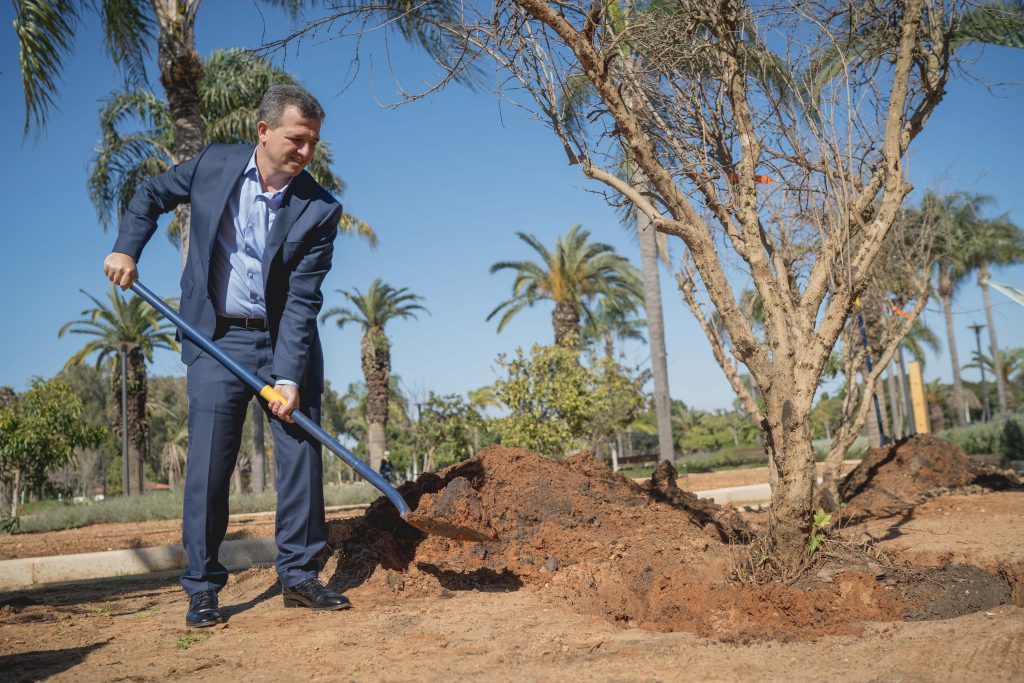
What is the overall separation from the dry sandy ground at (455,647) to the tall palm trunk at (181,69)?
918 centimetres

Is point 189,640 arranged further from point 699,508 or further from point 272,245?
point 699,508

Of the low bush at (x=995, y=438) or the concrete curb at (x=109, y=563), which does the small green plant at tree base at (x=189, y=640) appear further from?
the low bush at (x=995, y=438)

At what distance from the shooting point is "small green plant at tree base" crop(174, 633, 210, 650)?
271 centimetres

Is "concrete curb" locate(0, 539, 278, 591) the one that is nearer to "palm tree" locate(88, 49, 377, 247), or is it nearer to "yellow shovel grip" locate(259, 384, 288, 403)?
"yellow shovel grip" locate(259, 384, 288, 403)

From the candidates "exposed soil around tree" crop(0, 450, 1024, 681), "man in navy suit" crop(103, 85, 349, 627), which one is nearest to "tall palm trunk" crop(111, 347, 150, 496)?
"exposed soil around tree" crop(0, 450, 1024, 681)

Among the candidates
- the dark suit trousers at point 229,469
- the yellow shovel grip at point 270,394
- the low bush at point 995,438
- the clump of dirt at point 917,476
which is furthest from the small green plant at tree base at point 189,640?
the low bush at point 995,438

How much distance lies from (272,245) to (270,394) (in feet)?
2.17

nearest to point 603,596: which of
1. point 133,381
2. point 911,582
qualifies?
point 911,582

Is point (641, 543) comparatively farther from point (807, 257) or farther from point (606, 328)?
point (606, 328)

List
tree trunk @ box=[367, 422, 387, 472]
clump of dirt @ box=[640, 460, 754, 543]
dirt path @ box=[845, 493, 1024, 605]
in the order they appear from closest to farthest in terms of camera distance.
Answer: dirt path @ box=[845, 493, 1024, 605] < clump of dirt @ box=[640, 460, 754, 543] < tree trunk @ box=[367, 422, 387, 472]

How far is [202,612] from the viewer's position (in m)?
3.05

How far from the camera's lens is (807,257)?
644 cm

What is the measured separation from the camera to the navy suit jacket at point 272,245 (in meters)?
3.33

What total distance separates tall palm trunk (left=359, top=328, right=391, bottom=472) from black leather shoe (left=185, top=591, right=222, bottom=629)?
2429cm
